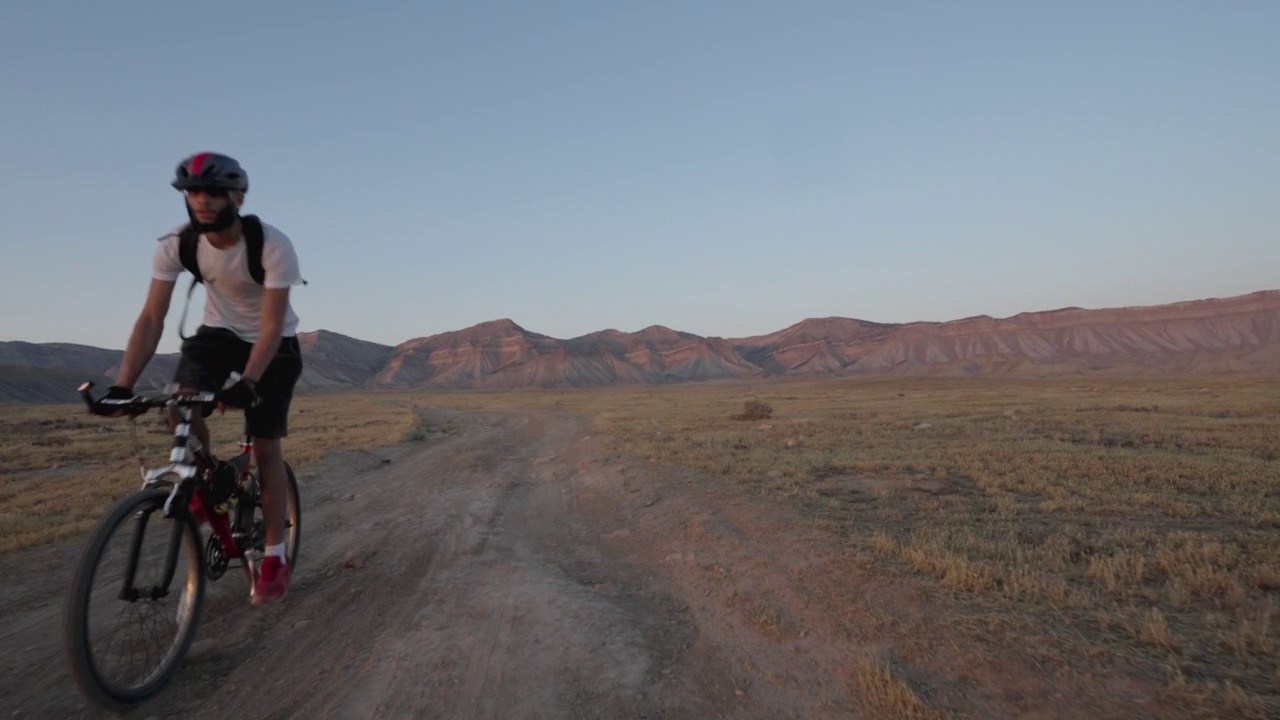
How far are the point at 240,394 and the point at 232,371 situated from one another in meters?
0.65

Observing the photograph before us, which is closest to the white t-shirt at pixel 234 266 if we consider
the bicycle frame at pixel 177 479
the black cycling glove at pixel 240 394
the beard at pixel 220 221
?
the beard at pixel 220 221

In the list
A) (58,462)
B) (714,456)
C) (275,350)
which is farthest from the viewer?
(58,462)

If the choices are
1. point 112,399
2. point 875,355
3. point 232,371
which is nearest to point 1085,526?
point 232,371

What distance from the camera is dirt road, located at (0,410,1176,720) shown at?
291 centimetres

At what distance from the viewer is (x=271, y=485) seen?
3850 mm

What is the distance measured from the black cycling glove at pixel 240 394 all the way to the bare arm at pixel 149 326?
63 centimetres

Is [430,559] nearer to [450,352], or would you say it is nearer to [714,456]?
[714,456]

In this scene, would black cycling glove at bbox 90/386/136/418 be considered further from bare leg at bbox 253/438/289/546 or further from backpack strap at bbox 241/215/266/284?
backpack strap at bbox 241/215/266/284

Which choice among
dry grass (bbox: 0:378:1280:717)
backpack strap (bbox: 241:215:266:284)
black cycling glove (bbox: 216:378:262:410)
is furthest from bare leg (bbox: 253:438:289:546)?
dry grass (bbox: 0:378:1280:717)

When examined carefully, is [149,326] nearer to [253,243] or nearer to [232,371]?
[232,371]

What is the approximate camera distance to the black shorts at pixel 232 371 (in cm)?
361

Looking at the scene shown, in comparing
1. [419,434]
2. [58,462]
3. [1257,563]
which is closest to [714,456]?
[1257,563]

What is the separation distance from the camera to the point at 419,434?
74.3 ft

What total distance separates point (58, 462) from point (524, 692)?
20.2m
